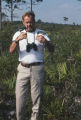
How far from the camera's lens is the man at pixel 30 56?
201 inches

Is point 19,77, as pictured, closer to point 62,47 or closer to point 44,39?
point 44,39

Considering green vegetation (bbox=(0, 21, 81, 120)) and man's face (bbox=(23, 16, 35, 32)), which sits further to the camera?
green vegetation (bbox=(0, 21, 81, 120))

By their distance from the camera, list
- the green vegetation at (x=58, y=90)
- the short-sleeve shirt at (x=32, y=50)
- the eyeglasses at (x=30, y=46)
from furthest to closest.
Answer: the green vegetation at (x=58, y=90), the short-sleeve shirt at (x=32, y=50), the eyeglasses at (x=30, y=46)

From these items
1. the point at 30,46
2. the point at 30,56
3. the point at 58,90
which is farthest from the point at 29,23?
the point at 58,90

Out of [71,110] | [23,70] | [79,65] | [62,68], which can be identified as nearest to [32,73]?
[23,70]

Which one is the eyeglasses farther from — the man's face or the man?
the man's face

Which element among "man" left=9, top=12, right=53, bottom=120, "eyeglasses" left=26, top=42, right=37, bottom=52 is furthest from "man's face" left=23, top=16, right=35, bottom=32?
"eyeglasses" left=26, top=42, right=37, bottom=52

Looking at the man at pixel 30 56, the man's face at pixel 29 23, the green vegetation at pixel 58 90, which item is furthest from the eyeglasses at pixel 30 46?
the green vegetation at pixel 58 90

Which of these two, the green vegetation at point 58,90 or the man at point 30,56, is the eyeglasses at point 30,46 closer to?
the man at point 30,56

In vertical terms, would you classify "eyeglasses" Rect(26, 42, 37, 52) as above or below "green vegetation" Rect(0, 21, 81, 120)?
above

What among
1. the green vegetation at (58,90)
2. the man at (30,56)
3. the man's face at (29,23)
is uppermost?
the man's face at (29,23)

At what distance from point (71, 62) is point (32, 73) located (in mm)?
3032

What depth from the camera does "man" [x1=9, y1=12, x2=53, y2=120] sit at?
509cm

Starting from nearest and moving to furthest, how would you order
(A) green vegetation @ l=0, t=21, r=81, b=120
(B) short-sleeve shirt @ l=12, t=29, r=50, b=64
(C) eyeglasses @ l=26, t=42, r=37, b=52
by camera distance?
(C) eyeglasses @ l=26, t=42, r=37, b=52, (B) short-sleeve shirt @ l=12, t=29, r=50, b=64, (A) green vegetation @ l=0, t=21, r=81, b=120
